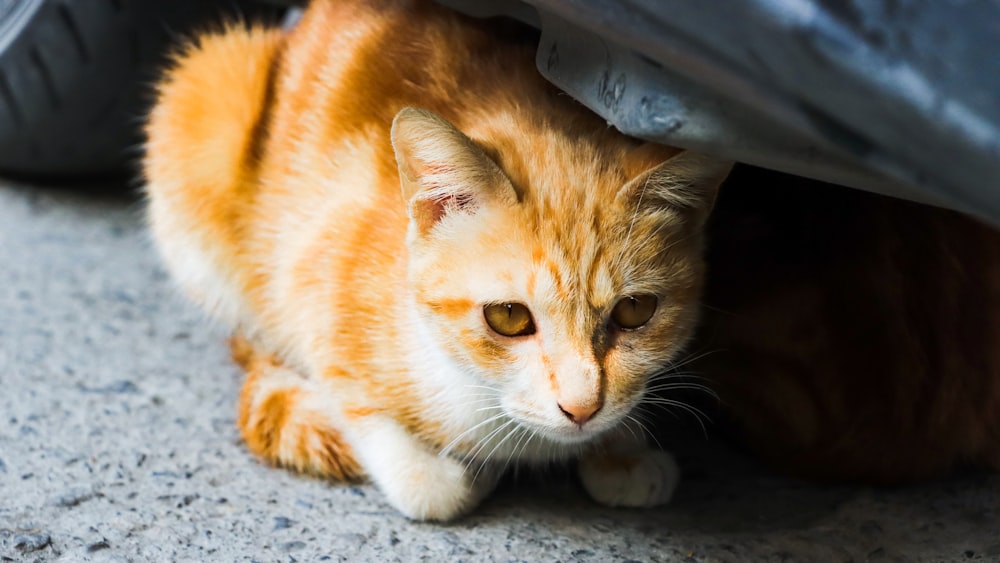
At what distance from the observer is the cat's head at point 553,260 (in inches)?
51.9

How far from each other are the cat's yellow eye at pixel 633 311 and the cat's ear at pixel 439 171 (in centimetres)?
22

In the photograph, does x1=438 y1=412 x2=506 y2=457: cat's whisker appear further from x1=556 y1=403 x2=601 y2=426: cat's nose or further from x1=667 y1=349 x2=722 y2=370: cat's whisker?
x1=667 y1=349 x2=722 y2=370: cat's whisker

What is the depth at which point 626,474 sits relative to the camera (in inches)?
65.6

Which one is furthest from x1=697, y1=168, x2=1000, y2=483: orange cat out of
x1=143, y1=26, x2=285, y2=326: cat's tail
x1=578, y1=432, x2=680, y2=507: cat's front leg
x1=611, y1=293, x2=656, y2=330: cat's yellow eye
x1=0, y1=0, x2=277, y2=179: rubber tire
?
x1=0, y1=0, x2=277, y2=179: rubber tire

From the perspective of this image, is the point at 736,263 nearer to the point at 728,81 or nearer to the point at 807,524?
the point at 807,524

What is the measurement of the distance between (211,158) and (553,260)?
2.95ft

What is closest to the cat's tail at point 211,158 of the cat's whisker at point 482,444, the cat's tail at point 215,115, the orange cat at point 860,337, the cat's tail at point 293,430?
the cat's tail at point 215,115

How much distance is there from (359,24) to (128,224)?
4.40 ft

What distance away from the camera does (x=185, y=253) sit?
197 cm

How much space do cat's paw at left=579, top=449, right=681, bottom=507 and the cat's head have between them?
0.31 meters

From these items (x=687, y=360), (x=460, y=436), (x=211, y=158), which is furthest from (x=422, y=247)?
(x=211, y=158)

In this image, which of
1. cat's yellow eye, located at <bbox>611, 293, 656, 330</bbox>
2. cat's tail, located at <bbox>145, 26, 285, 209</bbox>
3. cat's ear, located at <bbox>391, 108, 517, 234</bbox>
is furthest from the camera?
cat's tail, located at <bbox>145, 26, 285, 209</bbox>

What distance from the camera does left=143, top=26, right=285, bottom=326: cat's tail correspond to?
190cm

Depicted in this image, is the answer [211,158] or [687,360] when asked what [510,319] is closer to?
[687,360]
